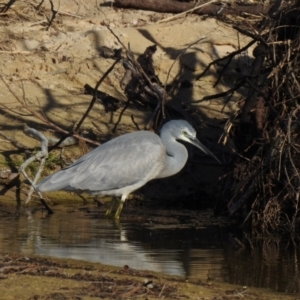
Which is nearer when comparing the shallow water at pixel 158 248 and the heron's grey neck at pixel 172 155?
the shallow water at pixel 158 248

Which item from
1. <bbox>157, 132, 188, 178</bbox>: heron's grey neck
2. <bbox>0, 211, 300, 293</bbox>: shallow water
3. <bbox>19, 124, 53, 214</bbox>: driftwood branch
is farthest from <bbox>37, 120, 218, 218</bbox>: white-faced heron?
<bbox>19, 124, 53, 214</bbox>: driftwood branch

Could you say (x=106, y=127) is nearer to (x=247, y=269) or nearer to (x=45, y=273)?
(x=247, y=269)

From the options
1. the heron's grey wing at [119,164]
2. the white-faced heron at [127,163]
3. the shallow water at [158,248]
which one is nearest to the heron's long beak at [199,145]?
the white-faced heron at [127,163]

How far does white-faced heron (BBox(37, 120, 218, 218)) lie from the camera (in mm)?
9711

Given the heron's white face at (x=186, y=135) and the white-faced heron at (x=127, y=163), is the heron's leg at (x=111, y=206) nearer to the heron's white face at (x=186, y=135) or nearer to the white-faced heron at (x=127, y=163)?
the white-faced heron at (x=127, y=163)

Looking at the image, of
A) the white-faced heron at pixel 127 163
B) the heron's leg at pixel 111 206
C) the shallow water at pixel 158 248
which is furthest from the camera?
the heron's leg at pixel 111 206

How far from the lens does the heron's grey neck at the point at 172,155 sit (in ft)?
33.6

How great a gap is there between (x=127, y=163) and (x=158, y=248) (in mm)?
2016

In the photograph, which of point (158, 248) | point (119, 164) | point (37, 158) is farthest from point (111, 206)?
point (158, 248)

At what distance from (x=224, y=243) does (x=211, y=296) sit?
261cm

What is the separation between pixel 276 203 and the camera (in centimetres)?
908

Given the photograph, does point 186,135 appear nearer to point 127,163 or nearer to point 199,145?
point 199,145

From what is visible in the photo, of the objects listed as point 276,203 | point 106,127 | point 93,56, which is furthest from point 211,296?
point 93,56

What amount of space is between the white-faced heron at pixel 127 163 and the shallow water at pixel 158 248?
1.21 ft
